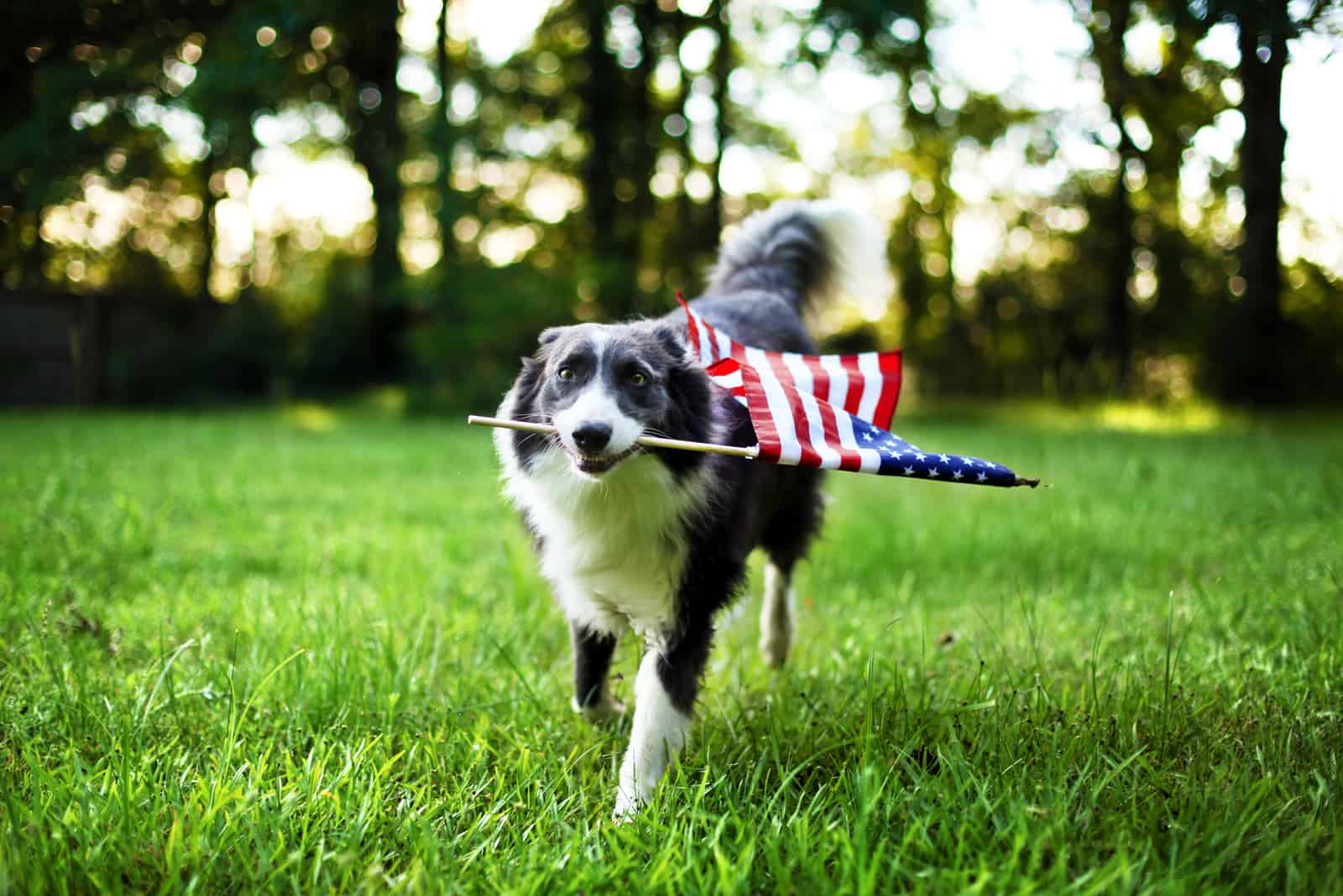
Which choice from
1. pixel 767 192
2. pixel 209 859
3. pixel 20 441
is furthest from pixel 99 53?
pixel 767 192

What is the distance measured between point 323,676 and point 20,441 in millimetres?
7284

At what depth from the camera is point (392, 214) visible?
16812 millimetres

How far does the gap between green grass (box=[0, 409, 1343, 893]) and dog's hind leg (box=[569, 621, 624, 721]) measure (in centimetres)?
8

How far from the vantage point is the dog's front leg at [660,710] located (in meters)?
2.44

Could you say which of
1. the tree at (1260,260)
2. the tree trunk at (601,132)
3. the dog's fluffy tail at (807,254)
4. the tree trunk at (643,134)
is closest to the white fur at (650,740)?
the dog's fluffy tail at (807,254)

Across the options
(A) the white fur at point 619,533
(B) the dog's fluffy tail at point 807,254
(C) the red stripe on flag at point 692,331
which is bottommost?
(A) the white fur at point 619,533

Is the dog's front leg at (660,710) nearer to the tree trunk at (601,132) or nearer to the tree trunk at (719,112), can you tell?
the tree trunk at (601,132)

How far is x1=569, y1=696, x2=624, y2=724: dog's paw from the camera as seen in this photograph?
292 cm

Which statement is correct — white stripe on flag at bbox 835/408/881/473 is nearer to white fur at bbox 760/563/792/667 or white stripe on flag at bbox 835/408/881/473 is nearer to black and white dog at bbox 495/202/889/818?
black and white dog at bbox 495/202/889/818

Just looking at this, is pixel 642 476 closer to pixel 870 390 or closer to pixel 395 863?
pixel 870 390

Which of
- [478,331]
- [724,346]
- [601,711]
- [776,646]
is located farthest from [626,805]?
[478,331]

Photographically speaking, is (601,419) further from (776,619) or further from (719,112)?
(719,112)

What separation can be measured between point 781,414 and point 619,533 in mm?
601

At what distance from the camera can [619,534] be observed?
8.95ft
